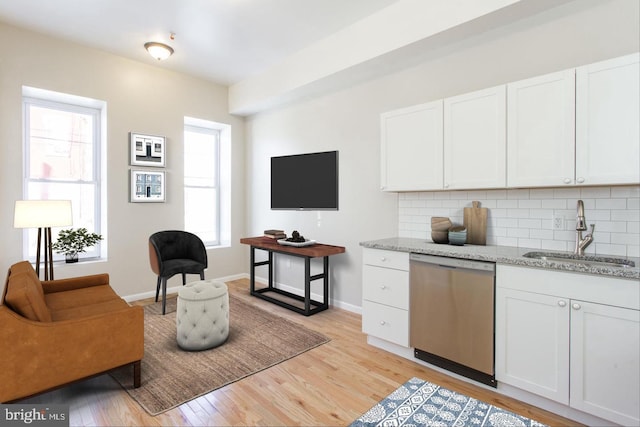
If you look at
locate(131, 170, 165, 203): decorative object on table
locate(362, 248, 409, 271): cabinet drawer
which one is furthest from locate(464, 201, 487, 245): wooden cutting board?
locate(131, 170, 165, 203): decorative object on table

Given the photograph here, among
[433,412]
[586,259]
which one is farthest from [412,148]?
[433,412]

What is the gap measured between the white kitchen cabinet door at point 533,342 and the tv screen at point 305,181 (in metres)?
2.28

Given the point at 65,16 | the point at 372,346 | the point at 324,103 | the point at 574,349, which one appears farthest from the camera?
the point at 324,103

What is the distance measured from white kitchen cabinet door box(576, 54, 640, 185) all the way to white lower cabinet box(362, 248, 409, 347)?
4.34 feet

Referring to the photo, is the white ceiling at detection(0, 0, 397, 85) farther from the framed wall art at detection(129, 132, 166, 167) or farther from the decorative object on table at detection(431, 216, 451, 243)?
the decorative object on table at detection(431, 216, 451, 243)

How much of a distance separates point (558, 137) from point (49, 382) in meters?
3.40

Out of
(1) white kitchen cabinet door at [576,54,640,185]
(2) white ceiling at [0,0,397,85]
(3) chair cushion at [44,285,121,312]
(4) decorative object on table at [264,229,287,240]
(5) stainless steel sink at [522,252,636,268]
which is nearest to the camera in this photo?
A: (1) white kitchen cabinet door at [576,54,640,185]

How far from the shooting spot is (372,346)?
2943 millimetres

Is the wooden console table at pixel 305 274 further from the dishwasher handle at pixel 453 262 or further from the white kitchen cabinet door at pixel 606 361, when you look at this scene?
the white kitchen cabinet door at pixel 606 361

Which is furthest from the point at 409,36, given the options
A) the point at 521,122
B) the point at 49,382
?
the point at 49,382

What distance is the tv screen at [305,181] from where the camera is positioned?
4.05 metres

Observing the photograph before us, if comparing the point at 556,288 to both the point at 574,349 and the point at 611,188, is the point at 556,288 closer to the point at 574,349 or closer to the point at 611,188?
the point at 574,349

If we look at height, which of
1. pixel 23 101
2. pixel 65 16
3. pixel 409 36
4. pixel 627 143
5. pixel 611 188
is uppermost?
pixel 65 16

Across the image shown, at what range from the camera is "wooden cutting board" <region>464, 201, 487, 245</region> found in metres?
2.71
